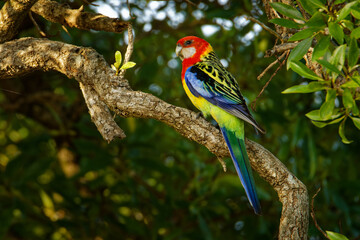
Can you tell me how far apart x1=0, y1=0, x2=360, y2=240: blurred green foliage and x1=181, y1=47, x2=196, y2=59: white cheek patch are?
55 centimetres

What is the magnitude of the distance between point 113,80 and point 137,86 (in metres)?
2.22

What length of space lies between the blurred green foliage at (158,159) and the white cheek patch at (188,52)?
21.7 inches

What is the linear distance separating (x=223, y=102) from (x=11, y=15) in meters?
1.66

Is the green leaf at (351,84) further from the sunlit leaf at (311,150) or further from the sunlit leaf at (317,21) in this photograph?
the sunlit leaf at (311,150)

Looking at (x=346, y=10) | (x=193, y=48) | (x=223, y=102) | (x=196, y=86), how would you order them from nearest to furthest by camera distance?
(x=346, y=10), (x=223, y=102), (x=196, y=86), (x=193, y=48)

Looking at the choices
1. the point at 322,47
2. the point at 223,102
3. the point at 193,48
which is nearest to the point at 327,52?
the point at 322,47

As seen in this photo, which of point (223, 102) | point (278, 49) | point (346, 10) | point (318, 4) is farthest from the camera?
point (223, 102)

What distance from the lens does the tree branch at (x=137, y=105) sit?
2518mm

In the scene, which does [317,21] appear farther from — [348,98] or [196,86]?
[196,86]

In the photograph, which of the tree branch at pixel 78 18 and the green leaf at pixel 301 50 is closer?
the green leaf at pixel 301 50

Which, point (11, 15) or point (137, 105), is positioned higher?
point (11, 15)

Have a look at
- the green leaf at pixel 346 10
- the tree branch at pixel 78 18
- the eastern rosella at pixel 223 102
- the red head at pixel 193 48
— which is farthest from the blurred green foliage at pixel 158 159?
the green leaf at pixel 346 10

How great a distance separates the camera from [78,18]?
3.02 metres

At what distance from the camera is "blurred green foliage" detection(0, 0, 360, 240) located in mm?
4602
